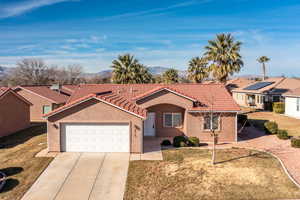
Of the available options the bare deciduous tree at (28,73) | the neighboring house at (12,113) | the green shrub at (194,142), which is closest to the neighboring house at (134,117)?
the green shrub at (194,142)

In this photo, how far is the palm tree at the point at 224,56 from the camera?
3092 centimetres

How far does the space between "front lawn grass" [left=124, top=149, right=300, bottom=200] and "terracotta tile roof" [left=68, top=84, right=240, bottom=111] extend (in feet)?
17.6

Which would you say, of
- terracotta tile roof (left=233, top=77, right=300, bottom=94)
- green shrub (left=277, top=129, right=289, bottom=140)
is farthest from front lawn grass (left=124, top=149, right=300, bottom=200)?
terracotta tile roof (left=233, top=77, right=300, bottom=94)

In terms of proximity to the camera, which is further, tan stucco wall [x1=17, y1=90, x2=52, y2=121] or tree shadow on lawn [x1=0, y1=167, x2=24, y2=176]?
tan stucco wall [x1=17, y1=90, x2=52, y2=121]

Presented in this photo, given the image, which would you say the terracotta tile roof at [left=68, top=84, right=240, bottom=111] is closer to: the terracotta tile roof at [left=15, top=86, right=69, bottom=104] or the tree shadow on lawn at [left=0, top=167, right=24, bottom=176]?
the tree shadow on lawn at [left=0, top=167, right=24, bottom=176]

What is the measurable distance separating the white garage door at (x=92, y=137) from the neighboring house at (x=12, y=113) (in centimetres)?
1143

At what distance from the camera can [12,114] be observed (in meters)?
25.3

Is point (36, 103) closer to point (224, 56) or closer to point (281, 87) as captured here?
point (224, 56)

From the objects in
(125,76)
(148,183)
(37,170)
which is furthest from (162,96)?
(125,76)

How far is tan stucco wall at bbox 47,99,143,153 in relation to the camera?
16672 millimetres

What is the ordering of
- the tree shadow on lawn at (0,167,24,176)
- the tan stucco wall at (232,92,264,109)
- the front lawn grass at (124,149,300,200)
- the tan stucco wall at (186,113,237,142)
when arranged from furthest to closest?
1. the tan stucco wall at (232,92,264,109)
2. the tan stucco wall at (186,113,237,142)
3. the tree shadow on lawn at (0,167,24,176)
4. the front lawn grass at (124,149,300,200)

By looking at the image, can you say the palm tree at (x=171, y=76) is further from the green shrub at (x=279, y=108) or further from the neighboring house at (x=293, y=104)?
the neighboring house at (x=293, y=104)

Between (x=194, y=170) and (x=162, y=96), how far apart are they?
8418 mm

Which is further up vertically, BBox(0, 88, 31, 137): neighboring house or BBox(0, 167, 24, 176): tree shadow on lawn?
BBox(0, 88, 31, 137): neighboring house
